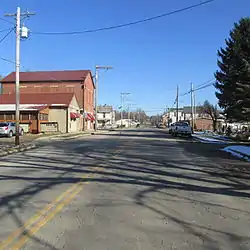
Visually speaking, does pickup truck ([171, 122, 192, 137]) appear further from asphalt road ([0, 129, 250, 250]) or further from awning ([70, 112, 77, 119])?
asphalt road ([0, 129, 250, 250])

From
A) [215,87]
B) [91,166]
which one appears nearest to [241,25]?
[215,87]

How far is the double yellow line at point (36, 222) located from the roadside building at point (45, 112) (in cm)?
4034

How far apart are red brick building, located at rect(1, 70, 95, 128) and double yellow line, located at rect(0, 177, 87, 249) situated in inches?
2336

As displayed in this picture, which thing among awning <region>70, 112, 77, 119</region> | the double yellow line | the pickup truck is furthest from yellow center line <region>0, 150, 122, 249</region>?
awning <region>70, 112, 77, 119</region>

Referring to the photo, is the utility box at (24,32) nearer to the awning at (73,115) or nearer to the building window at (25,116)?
the building window at (25,116)

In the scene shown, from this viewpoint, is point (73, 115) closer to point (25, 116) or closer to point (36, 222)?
point (25, 116)

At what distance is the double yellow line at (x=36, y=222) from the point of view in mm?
5172

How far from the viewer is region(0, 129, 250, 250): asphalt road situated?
5.32 metres

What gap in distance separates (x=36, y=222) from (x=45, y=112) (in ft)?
151

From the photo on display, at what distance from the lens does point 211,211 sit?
717 cm

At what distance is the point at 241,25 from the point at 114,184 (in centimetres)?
2760

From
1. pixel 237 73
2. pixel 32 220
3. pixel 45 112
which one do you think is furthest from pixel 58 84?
pixel 32 220

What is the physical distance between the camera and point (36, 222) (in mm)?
6191

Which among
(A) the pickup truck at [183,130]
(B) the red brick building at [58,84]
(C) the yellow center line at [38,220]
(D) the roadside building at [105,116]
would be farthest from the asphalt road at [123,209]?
(D) the roadside building at [105,116]
